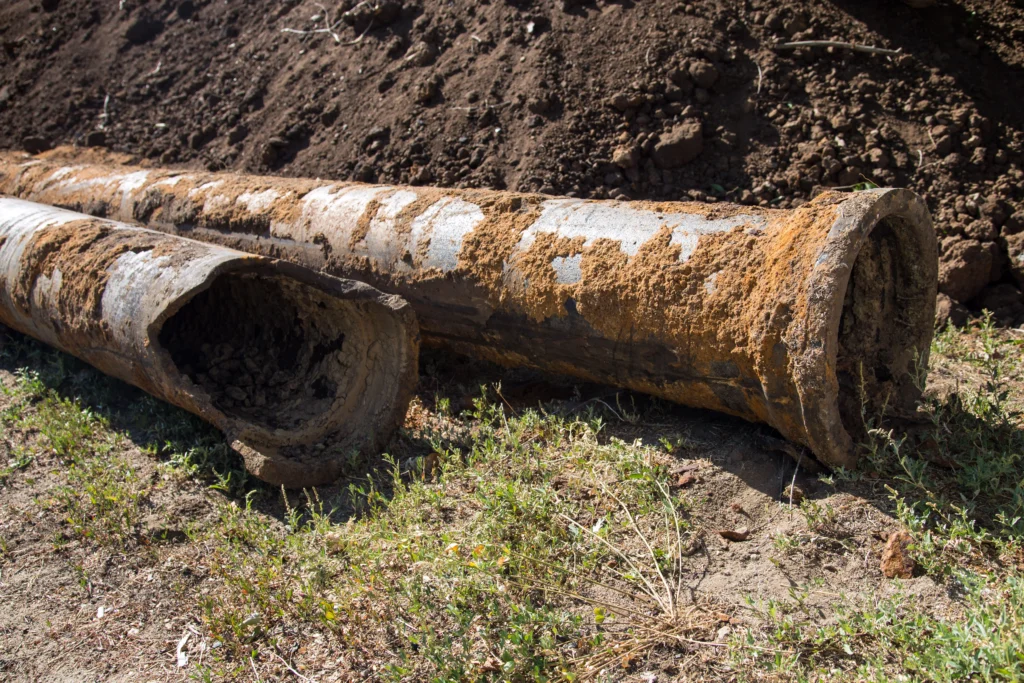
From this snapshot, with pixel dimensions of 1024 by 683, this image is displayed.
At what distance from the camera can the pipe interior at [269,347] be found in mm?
3684

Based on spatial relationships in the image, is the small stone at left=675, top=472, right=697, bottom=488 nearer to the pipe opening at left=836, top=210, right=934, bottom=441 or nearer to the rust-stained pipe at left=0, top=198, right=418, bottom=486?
the pipe opening at left=836, top=210, right=934, bottom=441

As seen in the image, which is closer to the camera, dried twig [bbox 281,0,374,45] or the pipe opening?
the pipe opening

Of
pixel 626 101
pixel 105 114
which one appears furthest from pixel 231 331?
pixel 105 114

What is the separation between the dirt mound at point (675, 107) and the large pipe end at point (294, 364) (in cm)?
172

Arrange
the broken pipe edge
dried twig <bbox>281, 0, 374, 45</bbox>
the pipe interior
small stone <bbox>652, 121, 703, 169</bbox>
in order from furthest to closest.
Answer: dried twig <bbox>281, 0, 374, 45</bbox>, small stone <bbox>652, 121, 703, 169</bbox>, the pipe interior, the broken pipe edge

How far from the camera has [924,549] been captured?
2348 mm

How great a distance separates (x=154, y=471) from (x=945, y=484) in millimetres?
3055

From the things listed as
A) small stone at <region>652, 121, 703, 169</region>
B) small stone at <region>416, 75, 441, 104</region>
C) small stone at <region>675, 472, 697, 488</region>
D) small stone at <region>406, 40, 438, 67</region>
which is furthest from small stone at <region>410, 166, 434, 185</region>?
small stone at <region>675, 472, 697, 488</region>

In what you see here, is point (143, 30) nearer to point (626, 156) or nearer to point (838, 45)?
point (626, 156)

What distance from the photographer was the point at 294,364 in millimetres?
3932

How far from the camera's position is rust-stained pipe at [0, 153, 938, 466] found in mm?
2600

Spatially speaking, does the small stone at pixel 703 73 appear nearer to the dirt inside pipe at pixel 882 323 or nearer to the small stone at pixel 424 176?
the small stone at pixel 424 176

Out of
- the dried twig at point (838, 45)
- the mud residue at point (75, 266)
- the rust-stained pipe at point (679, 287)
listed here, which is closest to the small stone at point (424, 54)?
the rust-stained pipe at point (679, 287)

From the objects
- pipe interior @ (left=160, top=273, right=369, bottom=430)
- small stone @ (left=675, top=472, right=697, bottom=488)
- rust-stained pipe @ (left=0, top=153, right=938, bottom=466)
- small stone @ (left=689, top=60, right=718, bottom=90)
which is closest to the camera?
rust-stained pipe @ (left=0, top=153, right=938, bottom=466)
